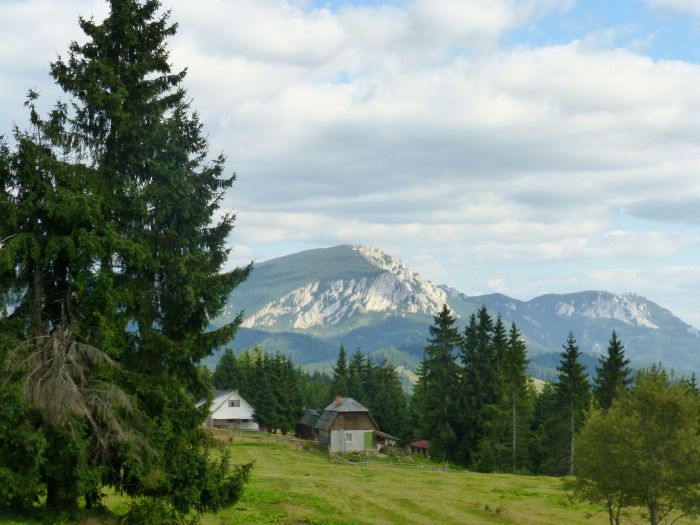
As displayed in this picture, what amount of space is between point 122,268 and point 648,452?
24212 mm

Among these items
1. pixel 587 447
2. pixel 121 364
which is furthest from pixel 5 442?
pixel 587 447

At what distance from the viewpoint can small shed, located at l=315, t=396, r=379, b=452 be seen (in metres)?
92.6

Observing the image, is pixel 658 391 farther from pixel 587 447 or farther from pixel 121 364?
pixel 121 364

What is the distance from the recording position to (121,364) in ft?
71.5

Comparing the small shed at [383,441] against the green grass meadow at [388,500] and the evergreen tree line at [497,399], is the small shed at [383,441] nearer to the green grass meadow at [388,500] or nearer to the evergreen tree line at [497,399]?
the evergreen tree line at [497,399]

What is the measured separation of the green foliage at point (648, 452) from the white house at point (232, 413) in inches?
3246

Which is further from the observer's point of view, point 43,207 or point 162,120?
point 162,120

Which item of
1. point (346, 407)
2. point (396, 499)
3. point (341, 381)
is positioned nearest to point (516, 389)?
point (346, 407)

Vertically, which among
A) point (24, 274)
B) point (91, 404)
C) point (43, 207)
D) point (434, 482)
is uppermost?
point (43, 207)

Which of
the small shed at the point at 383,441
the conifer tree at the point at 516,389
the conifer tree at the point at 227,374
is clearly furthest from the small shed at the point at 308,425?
the conifer tree at the point at 516,389

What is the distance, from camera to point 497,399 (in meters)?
77.4

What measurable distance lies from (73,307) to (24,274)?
1.71 meters

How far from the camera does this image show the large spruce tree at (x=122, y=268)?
20.3 m

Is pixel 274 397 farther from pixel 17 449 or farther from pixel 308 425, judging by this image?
pixel 17 449
